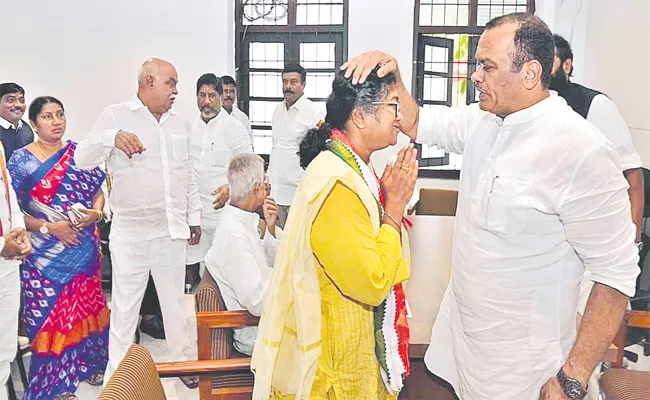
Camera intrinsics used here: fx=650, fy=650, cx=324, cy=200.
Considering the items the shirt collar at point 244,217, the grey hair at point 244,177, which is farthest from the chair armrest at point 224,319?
the grey hair at point 244,177

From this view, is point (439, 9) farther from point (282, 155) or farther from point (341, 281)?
point (341, 281)

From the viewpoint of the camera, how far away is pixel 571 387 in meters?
1.45

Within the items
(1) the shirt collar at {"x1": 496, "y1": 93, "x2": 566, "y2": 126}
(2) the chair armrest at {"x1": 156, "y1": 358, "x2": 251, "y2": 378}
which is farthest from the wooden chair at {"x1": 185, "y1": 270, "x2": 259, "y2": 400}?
(1) the shirt collar at {"x1": 496, "y1": 93, "x2": 566, "y2": 126}

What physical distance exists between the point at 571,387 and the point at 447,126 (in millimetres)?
771

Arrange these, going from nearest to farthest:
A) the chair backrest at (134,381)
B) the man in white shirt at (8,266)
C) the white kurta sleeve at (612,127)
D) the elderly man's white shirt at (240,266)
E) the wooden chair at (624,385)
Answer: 1. the chair backrest at (134,381)
2. the wooden chair at (624,385)
3. the elderly man's white shirt at (240,266)
4. the man in white shirt at (8,266)
5. the white kurta sleeve at (612,127)

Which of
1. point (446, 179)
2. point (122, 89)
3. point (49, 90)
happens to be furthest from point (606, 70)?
point (49, 90)

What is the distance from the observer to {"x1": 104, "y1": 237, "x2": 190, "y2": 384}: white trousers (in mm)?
3107

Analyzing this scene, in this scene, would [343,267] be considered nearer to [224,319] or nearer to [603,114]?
[224,319]

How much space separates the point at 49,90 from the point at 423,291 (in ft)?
12.8

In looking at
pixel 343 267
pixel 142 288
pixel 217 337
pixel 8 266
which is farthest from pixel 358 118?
pixel 142 288

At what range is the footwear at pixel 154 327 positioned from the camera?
389 cm

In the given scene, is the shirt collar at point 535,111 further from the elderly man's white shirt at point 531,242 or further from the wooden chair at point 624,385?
the wooden chair at point 624,385

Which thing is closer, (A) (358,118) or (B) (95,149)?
(A) (358,118)

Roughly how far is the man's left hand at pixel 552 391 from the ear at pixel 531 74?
68 centimetres
